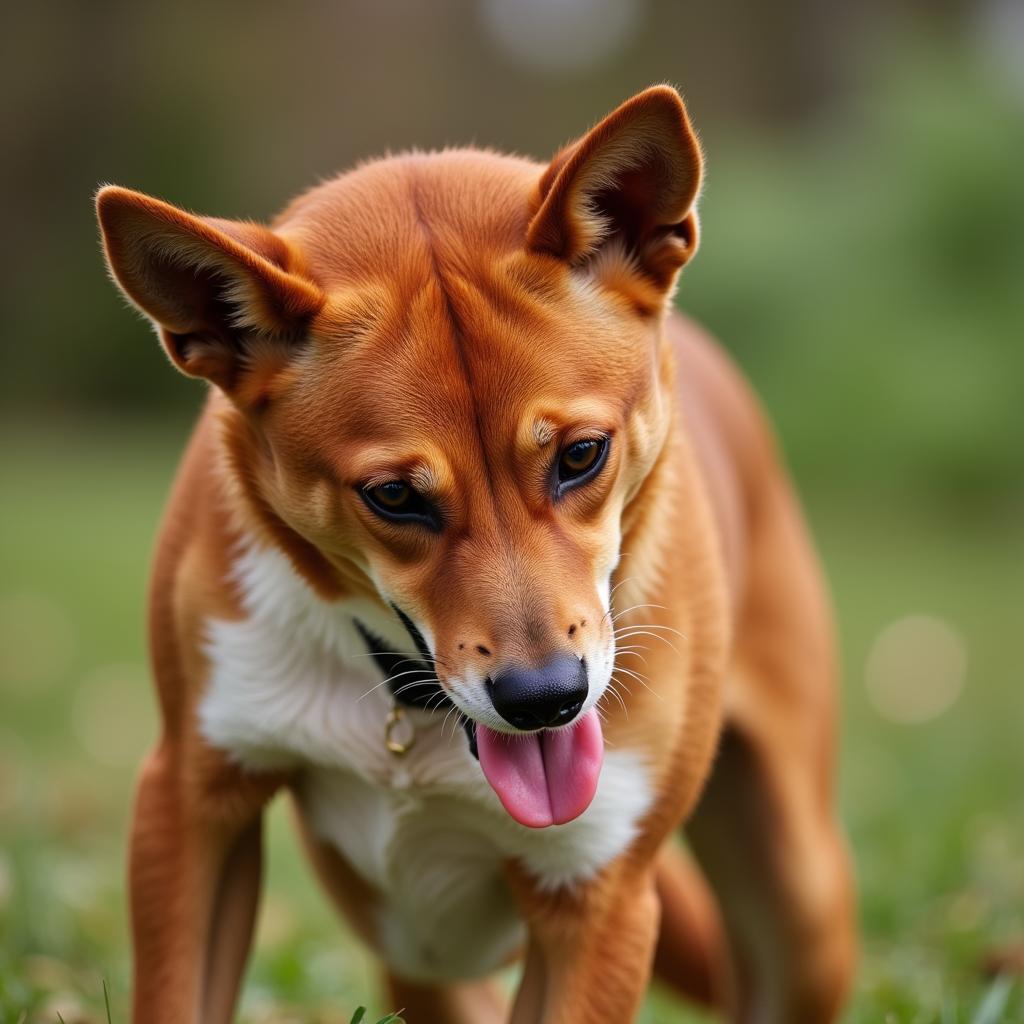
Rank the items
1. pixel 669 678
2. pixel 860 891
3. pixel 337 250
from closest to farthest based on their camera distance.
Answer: pixel 337 250
pixel 669 678
pixel 860 891

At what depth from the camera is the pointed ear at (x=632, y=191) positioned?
279cm

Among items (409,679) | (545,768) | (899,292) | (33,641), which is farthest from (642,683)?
(899,292)

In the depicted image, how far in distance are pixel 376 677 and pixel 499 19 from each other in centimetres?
1963

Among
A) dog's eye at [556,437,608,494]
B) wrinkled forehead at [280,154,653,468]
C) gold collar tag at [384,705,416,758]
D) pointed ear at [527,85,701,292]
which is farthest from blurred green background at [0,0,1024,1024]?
dog's eye at [556,437,608,494]

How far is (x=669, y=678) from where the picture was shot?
3145 millimetres

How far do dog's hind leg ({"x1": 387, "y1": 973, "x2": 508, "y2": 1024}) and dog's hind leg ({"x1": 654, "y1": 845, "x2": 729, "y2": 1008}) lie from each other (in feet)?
1.66

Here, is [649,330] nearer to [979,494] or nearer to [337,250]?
[337,250]

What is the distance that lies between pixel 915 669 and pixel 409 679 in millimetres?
6086

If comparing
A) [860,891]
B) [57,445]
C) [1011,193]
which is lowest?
[57,445]

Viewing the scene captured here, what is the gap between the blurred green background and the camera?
5.07 m

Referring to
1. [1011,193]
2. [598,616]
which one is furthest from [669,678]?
[1011,193]

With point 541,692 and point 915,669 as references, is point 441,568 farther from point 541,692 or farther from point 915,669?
point 915,669

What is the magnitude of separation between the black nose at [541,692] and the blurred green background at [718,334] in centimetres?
148

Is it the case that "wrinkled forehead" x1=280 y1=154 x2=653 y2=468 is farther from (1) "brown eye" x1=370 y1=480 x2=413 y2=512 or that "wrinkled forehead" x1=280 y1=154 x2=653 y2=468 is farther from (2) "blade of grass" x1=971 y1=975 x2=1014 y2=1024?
(2) "blade of grass" x1=971 y1=975 x2=1014 y2=1024
